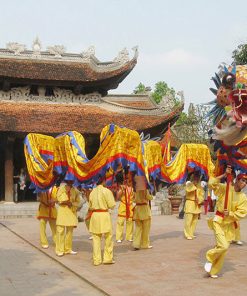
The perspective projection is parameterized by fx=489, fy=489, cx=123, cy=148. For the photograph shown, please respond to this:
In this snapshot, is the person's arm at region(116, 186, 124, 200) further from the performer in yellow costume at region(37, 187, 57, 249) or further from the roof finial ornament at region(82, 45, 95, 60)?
the roof finial ornament at region(82, 45, 95, 60)

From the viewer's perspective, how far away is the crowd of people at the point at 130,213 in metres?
7.91

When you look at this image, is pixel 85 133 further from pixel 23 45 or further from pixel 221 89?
pixel 221 89

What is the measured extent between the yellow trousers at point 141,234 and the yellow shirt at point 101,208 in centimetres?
182

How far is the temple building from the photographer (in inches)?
845

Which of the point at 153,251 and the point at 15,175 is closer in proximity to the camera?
the point at 153,251

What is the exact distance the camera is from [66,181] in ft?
32.9

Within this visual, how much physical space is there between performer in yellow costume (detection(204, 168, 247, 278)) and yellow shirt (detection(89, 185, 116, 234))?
1947mm

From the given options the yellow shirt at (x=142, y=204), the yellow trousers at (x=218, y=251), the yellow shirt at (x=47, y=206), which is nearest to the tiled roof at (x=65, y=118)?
the yellow shirt at (x=47, y=206)

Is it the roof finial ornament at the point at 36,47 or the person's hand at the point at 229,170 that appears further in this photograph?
the roof finial ornament at the point at 36,47

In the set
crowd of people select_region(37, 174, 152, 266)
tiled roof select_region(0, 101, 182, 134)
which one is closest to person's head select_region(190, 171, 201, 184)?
crowd of people select_region(37, 174, 152, 266)

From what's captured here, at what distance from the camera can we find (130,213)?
12.1 m

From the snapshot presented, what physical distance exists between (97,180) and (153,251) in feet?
7.65

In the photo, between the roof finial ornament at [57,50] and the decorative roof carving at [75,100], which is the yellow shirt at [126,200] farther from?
the roof finial ornament at [57,50]

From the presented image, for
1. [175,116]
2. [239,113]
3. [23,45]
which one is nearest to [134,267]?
[239,113]
